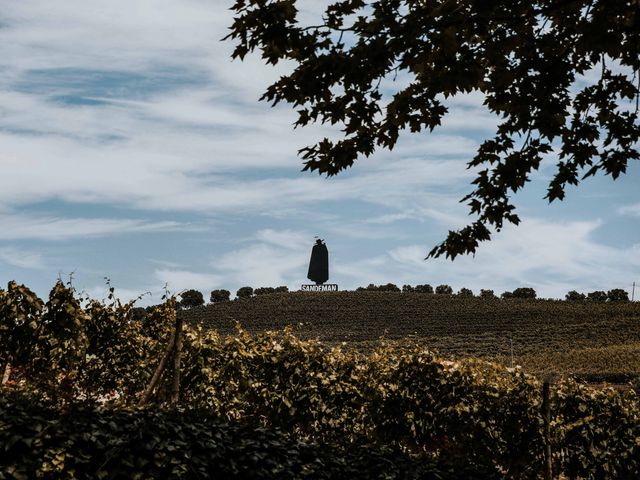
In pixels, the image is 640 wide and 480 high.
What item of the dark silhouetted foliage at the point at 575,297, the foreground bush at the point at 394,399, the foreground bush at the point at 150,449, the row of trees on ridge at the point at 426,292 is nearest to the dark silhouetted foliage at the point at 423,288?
the row of trees on ridge at the point at 426,292

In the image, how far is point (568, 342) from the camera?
60000mm

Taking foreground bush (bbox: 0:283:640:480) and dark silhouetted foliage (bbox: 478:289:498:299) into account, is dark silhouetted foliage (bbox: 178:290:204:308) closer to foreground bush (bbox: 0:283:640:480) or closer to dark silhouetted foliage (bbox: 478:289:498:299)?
dark silhouetted foliage (bbox: 478:289:498:299)

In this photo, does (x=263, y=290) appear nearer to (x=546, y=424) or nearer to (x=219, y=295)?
(x=219, y=295)

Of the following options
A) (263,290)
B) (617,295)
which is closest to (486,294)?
(617,295)

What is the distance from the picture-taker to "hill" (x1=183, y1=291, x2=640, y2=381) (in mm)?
53719

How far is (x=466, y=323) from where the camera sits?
69438 millimetres

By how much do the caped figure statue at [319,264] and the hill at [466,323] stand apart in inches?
205

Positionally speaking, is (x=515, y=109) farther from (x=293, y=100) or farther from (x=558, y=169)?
(x=293, y=100)

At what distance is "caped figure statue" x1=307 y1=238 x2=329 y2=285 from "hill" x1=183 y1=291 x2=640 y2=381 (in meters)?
5.21

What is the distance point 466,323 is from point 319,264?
23.8 metres

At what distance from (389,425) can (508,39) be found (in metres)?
7.01

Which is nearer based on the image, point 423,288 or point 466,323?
point 466,323

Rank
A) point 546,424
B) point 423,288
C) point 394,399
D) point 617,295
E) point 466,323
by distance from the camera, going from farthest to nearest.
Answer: point 423,288 → point 617,295 → point 466,323 → point 394,399 → point 546,424

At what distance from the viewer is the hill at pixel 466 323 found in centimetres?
5372
